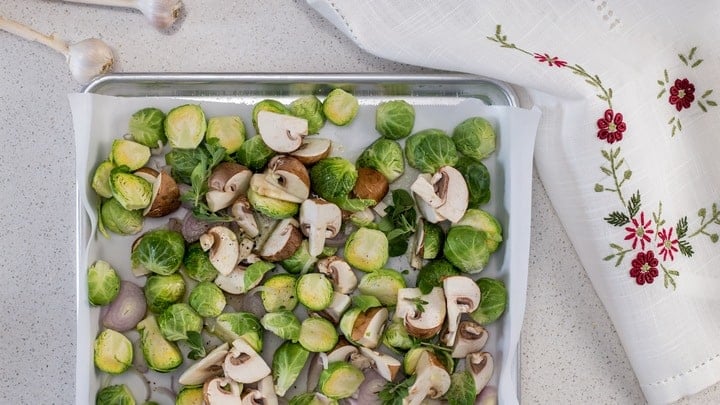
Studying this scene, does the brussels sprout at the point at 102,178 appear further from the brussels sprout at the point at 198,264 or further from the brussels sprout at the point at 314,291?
the brussels sprout at the point at 314,291

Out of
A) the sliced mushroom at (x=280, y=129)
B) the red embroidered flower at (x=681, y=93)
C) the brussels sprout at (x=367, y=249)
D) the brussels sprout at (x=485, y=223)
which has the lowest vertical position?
the brussels sprout at (x=367, y=249)

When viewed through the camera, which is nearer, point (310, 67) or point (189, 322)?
point (189, 322)

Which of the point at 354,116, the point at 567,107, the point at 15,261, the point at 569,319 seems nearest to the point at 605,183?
the point at 567,107

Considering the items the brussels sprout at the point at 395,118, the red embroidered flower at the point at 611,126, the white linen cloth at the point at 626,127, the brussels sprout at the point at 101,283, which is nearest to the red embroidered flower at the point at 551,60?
the white linen cloth at the point at 626,127

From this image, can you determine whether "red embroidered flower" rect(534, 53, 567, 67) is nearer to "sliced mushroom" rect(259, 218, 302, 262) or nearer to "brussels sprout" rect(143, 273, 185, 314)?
"sliced mushroom" rect(259, 218, 302, 262)

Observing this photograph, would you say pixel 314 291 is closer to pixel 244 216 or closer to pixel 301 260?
pixel 301 260

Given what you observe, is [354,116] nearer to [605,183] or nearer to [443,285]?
[443,285]

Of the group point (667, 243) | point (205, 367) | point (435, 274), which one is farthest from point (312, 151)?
A: point (667, 243)
